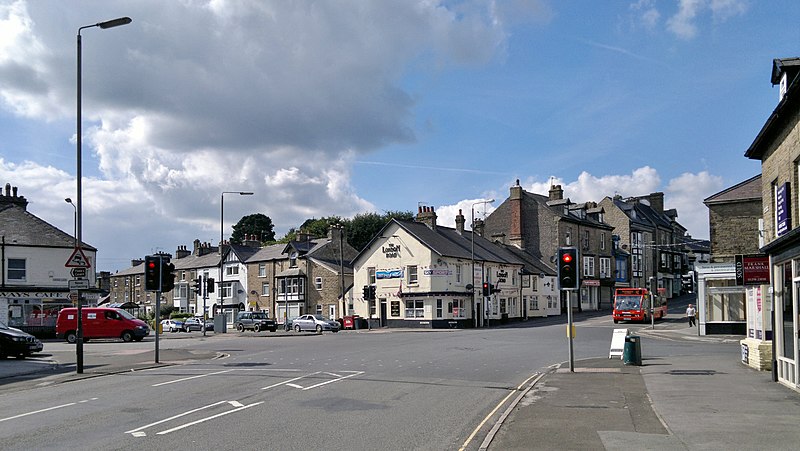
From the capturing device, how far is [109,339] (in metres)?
41.1

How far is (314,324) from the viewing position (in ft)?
171

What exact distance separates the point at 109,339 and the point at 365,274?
2549cm

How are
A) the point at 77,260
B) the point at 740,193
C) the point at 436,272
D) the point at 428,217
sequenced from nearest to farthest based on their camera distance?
1. the point at 77,260
2. the point at 740,193
3. the point at 436,272
4. the point at 428,217

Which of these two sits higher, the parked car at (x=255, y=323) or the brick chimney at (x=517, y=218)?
the brick chimney at (x=517, y=218)

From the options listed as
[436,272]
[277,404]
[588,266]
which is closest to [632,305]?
[436,272]

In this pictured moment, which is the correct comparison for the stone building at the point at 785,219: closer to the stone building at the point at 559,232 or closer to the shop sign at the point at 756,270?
the shop sign at the point at 756,270

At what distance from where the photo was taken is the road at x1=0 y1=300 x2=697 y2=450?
399 inches

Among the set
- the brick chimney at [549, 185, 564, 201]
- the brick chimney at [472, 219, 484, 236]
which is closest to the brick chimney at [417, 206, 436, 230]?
the brick chimney at [472, 219, 484, 236]

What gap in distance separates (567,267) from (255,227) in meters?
107

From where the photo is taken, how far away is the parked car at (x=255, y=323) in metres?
52.2

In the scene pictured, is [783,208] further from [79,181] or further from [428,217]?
[428,217]

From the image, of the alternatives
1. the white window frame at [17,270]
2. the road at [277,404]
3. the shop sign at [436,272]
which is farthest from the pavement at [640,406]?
the shop sign at [436,272]

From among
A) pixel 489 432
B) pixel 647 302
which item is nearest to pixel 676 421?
pixel 489 432

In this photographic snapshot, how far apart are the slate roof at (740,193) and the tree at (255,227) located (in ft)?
303
